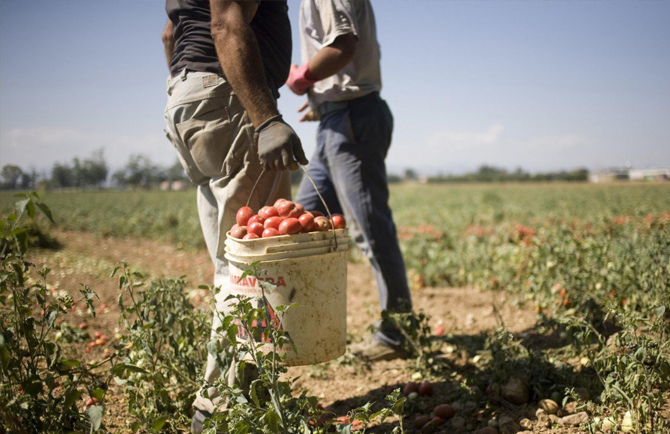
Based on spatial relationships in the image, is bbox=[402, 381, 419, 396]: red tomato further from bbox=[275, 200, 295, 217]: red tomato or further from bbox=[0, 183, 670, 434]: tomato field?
bbox=[275, 200, 295, 217]: red tomato

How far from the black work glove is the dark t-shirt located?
34 centimetres

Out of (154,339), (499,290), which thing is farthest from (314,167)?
(499,290)

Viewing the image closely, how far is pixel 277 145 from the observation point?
1.77 m

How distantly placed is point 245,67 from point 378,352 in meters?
1.81

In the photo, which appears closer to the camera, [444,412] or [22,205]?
[22,205]

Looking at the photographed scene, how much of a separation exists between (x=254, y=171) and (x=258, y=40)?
57cm

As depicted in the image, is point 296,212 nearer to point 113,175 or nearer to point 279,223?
point 279,223

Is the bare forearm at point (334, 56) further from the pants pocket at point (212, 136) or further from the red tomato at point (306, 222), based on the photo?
the red tomato at point (306, 222)

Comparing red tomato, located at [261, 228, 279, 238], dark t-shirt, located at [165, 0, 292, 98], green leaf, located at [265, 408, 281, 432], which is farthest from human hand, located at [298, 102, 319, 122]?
green leaf, located at [265, 408, 281, 432]

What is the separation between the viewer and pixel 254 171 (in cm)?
200

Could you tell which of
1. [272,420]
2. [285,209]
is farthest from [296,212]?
[272,420]

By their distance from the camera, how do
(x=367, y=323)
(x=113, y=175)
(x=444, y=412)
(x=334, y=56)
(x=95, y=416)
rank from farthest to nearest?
(x=113, y=175), (x=367, y=323), (x=334, y=56), (x=444, y=412), (x=95, y=416)

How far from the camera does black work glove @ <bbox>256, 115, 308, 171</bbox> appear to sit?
5.82 feet

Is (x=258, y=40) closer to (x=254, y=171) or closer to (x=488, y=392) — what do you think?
(x=254, y=171)
